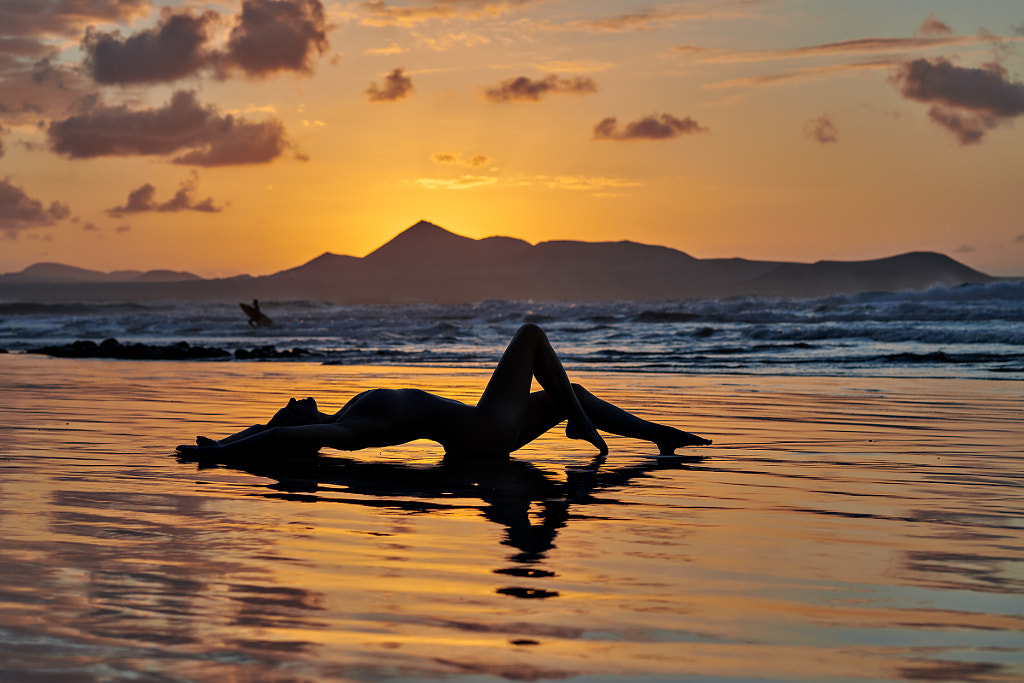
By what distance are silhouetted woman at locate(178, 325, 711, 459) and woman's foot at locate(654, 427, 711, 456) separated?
0.65 m

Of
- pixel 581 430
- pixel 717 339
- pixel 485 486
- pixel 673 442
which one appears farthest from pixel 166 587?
pixel 717 339

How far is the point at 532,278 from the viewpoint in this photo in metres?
124

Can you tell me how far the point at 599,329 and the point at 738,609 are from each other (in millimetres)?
26373

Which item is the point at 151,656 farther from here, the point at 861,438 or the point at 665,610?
the point at 861,438

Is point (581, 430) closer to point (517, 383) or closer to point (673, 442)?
point (517, 383)

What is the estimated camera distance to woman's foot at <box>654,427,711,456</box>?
6.09m

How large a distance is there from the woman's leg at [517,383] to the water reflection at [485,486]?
25cm

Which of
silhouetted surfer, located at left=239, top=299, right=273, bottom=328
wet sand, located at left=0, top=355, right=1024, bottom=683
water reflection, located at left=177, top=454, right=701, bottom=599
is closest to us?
wet sand, located at left=0, top=355, right=1024, bottom=683

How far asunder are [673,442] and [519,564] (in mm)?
3195

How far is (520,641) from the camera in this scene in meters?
2.33

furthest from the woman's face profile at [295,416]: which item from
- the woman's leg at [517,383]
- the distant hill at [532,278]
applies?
the distant hill at [532,278]

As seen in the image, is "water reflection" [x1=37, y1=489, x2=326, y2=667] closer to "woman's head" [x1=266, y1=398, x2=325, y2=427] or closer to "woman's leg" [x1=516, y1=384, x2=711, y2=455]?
"woman's head" [x1=266, y1=398, x2=325, y2=427]

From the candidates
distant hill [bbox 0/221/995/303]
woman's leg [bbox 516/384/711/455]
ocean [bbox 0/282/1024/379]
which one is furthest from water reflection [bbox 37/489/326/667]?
distant hill [bbox 0/221/995/303]

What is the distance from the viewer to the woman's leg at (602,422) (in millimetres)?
5668
